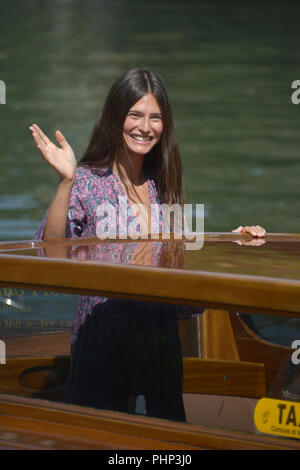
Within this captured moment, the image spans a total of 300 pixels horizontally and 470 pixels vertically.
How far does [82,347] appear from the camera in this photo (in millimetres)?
1650

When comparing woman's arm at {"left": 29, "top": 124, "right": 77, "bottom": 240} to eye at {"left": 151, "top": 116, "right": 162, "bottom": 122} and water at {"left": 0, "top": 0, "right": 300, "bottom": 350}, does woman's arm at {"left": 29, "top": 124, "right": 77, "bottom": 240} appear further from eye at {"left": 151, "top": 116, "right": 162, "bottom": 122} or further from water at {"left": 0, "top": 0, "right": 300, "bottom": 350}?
water at {"left": 0, "top": 0, "right": 300, "bottom": 350}

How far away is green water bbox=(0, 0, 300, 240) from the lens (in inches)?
428

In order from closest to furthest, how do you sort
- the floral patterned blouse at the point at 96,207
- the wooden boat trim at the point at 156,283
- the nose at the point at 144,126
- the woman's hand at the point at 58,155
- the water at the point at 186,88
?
1. the wooden boat trim at the point at 156,283
2. the woman's hand at the point at 58,155
3. the floral patterned blouse at the point at 96,207
4. the nose at the point at 144,126
5. the water at the point at 186,88

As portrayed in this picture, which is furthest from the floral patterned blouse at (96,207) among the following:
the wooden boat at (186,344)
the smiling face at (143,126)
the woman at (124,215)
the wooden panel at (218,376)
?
the wooden panel at (218,376)

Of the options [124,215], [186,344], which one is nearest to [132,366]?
[186,344]

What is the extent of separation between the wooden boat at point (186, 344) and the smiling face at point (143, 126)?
73 centimetres

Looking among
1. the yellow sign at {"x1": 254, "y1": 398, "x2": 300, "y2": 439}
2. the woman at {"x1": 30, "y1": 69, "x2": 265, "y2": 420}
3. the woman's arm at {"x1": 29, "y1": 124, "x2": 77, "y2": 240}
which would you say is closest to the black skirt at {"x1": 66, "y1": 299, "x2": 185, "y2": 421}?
the woman at {"x1": 30, "y1": 69, "x2": 265, "y2": 420}

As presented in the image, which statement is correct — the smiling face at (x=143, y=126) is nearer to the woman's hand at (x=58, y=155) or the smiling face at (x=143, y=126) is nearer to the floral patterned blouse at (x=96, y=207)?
the floral patterned blouse at (x=96, y=207)

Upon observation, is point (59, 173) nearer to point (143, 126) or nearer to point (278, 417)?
point (143, 126)

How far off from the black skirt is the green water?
4.59ft

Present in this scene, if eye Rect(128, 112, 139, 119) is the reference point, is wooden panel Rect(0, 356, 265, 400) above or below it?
below

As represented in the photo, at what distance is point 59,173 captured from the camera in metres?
2.07

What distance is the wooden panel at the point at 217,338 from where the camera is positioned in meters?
1.58
